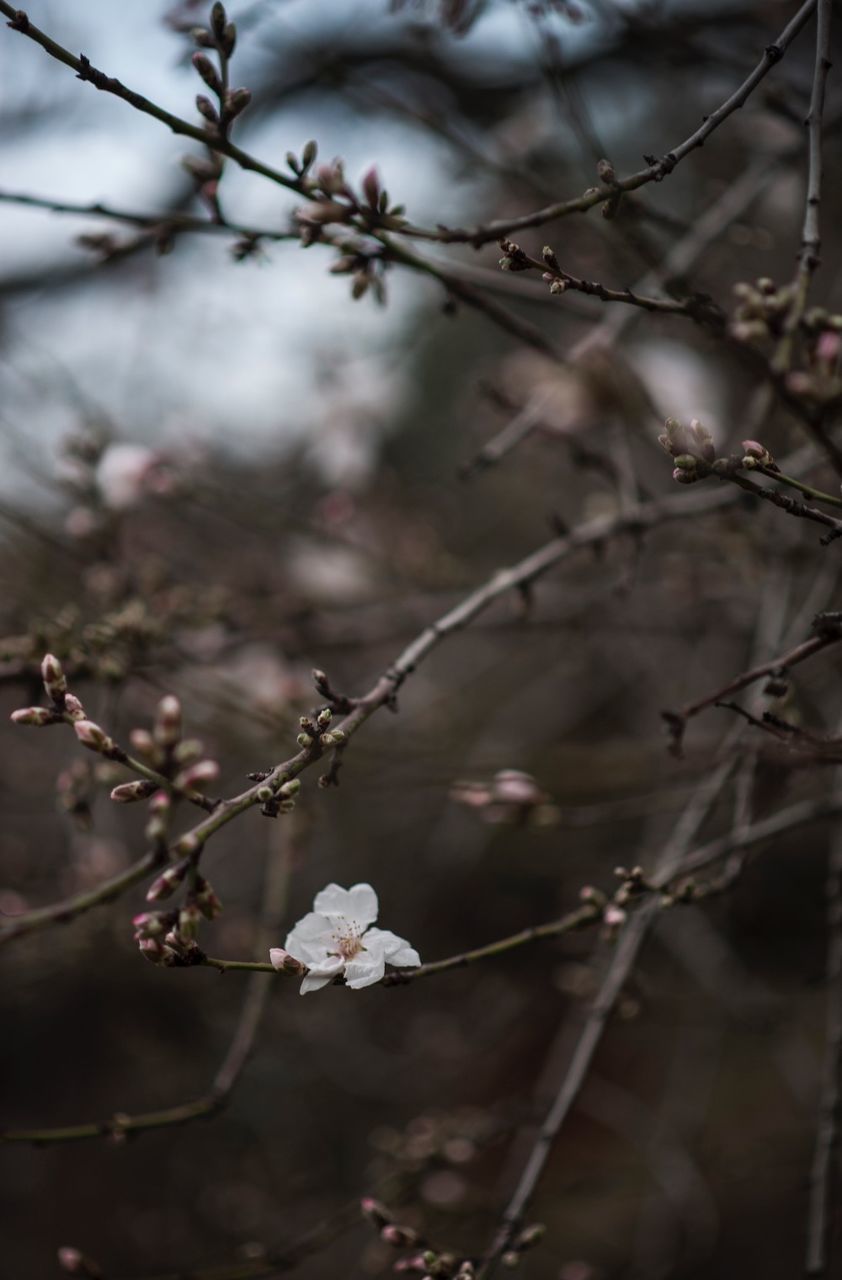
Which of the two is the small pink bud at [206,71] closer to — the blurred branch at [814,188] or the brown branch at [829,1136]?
the blurred branch at [814,188]

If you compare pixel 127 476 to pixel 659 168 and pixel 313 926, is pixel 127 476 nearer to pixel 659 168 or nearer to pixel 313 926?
pixel 313 926

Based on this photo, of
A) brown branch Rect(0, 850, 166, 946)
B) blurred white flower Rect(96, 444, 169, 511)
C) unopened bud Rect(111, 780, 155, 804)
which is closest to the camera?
brown branch Rect(0, 850, 166, 946)

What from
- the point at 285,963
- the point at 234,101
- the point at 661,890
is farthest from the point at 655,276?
the point at 285,963

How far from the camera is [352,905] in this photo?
1279 mm

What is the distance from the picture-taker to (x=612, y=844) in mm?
4316

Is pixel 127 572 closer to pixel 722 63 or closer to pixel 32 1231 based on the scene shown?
pixel 722 63

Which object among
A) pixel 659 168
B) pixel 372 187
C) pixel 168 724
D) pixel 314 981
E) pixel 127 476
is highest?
pixel 127 476

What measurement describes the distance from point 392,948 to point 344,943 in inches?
4.1

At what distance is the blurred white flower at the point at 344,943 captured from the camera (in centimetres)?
115

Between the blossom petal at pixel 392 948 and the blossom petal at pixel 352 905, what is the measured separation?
0.07 metres

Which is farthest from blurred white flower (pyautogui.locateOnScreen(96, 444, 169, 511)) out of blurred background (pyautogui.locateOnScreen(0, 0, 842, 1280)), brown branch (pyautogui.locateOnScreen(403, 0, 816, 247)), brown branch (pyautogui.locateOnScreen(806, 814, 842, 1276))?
brown branch (pyautogui.locateOnScreen(806, 814, 842, 1276))

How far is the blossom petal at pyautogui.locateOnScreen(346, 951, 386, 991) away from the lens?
1.12 m

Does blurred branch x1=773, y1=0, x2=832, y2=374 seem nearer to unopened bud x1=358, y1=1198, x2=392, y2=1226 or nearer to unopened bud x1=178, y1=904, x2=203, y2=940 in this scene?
unopened bud x1=178, y1=904, x2=203, y2=940

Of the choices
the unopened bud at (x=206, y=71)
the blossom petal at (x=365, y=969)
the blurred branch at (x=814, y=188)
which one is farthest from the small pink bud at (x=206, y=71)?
the blossom petal at (x=365, y=969)
